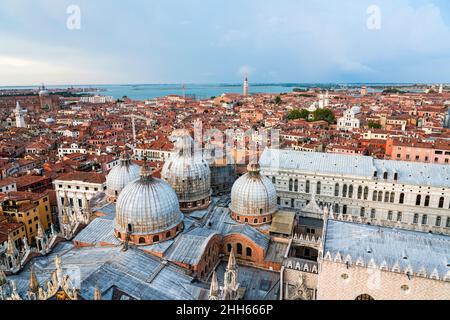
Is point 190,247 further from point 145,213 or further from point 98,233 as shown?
point 98,233

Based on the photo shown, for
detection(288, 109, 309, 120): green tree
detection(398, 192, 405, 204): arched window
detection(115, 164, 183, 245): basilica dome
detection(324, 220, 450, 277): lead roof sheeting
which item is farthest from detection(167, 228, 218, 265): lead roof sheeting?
detection(288, 109, 309, 120): green tree

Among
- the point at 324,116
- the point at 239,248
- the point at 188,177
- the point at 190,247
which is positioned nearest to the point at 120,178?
the point at 188,177

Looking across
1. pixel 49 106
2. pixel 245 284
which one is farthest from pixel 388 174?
pixel 49 106

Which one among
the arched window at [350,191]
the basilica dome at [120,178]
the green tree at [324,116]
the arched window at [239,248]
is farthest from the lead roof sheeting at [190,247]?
the green tree at [324,116]
